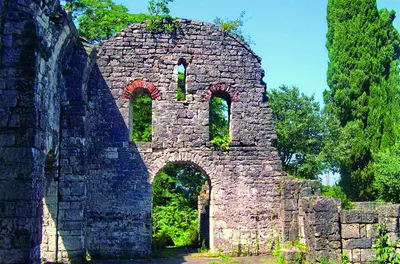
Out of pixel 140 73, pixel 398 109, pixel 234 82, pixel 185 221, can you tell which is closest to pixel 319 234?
pixel 234 82

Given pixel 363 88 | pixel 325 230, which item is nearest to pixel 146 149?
pixel 325 230

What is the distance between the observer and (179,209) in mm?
22281

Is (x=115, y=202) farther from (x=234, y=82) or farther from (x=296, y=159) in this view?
(x=296, y=159)

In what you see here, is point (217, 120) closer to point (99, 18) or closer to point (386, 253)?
point (99, 18)

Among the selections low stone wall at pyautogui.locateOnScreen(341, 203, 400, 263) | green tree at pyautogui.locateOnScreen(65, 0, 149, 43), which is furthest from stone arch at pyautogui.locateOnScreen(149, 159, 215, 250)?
green tree at pyautogui.locateOnScreen(65, 0, 149, 43)

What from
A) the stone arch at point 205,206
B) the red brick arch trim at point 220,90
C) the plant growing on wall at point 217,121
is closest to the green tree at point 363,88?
the plant growing on wall at point 217,121

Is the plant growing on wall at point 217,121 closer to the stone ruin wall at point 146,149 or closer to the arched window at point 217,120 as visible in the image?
the arched window at point 217,120

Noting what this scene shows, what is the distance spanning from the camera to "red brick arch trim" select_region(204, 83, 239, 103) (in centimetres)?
1510

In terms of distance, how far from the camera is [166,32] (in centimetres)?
1527

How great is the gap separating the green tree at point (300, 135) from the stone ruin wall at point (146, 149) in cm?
898

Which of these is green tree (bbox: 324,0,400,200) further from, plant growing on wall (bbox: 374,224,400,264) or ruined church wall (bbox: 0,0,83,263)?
ruined church wall (bbox: 0,0,83,263)

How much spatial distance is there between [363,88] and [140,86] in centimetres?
1598

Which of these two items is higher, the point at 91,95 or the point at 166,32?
the point at 166,32

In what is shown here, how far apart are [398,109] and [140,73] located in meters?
17.2
